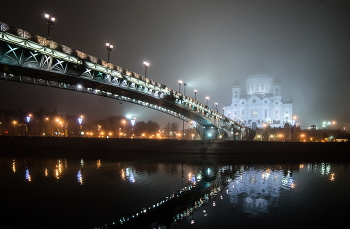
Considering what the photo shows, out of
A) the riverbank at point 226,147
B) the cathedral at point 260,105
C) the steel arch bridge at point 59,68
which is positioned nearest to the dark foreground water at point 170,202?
the steel arch bridge at point 59,68

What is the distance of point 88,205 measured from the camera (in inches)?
557

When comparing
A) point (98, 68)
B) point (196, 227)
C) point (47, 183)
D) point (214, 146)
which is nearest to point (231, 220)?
point (196, 227)

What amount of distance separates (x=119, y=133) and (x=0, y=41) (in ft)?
332

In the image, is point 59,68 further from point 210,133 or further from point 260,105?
point 260,105

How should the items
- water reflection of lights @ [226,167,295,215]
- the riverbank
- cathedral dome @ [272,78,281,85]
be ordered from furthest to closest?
cathedral dome @ [272,78,281,85] → the riverbank → water reflection of lights @ [226,167,295,215]

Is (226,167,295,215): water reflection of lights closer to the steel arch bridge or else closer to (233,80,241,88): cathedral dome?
the steel arch bridge

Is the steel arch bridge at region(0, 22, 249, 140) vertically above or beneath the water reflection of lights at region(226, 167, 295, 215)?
above

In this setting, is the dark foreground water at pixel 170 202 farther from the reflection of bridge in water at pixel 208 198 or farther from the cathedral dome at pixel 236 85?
the cathedral dome at pixel 236 85

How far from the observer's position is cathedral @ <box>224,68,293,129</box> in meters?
141

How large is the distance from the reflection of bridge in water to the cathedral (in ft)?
387

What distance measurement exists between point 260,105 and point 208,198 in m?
134

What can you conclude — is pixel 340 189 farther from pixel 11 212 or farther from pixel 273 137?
pixel 273 137

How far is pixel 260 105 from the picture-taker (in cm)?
14112

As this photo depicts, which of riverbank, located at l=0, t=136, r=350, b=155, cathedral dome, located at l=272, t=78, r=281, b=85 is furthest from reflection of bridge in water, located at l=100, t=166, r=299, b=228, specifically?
cathedral dome, located at l=272, t=78, r=281, b=85
